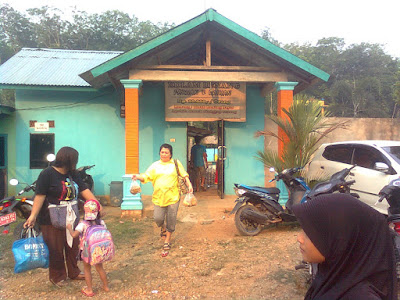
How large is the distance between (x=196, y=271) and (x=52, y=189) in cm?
208

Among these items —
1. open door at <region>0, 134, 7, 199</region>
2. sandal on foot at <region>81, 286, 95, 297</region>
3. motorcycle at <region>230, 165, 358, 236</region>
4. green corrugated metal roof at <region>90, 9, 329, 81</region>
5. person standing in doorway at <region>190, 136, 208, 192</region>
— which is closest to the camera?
sandal on foot at <region>81, 286, 95, 297</region>

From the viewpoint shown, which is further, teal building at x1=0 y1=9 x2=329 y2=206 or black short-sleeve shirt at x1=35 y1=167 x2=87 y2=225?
teal building at x1=0 y1=9 x2=329 y2=206

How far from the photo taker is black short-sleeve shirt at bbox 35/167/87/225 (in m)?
3.53

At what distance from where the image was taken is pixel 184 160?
30.3ft

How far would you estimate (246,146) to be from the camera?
9328 mm

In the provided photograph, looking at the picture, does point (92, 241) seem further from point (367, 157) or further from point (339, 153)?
point (339, 153)

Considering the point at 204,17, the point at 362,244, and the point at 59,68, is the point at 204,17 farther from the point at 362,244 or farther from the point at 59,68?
the point at 362,244

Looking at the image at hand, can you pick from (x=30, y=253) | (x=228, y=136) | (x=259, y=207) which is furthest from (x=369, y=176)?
(x=30, y=253)

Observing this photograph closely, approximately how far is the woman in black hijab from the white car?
4742mm

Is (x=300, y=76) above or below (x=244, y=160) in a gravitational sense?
above

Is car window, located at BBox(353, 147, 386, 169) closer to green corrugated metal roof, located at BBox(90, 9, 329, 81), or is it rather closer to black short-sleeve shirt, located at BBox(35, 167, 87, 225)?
green corrugated metal roof, located at BBox(90, 9, 329, 81)

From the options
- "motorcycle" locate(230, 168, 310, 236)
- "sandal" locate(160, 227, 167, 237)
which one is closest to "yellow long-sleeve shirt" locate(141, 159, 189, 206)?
"sandal" locate(160, 227, 167, 237)

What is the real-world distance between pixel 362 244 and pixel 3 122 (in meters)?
9.64

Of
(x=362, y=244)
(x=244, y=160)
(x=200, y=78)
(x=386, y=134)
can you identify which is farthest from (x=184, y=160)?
(x=362, y=244)
